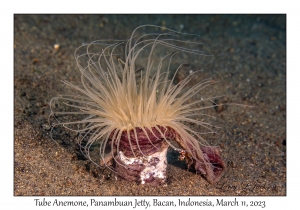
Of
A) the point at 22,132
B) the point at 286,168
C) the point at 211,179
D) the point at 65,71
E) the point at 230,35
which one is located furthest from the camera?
the point at 230,35

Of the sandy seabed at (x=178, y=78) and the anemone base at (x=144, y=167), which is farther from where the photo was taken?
the sandy seabed at (x=178, y=78)

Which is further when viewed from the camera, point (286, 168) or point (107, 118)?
point (286, 168)

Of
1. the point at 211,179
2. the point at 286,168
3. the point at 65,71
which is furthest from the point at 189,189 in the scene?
the point at 65,71

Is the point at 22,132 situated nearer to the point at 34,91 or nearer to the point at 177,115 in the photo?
the point at 34,91

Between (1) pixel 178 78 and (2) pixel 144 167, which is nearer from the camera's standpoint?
(2) pixel 144 167

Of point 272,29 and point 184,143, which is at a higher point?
point 272,29

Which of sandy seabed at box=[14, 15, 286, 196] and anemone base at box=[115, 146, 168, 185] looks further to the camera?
sandy seabed at box=[14, 15, 286, 196]

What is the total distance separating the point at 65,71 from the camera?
5.14 meters

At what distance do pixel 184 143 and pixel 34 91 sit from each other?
2294mm

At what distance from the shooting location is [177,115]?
3172 mm

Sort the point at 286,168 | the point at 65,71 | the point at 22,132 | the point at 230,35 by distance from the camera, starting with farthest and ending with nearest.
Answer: the point at 230,35 < the point at 65,71 < the point at 286,168 < the point at 22,132

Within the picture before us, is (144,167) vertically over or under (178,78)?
under
